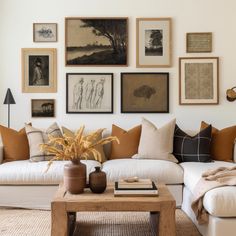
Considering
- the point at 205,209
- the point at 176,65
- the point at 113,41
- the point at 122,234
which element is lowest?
the point at 122,234

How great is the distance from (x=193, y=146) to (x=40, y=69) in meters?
2.12

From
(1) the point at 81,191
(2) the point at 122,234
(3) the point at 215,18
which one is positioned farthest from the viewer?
(3) the point at 215,18

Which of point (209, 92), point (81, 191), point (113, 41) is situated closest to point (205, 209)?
point (81, 191)

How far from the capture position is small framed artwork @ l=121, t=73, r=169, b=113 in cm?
480

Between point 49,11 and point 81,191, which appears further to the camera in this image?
point 49,11

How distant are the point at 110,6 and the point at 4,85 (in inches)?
65.5

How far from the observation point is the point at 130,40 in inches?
189

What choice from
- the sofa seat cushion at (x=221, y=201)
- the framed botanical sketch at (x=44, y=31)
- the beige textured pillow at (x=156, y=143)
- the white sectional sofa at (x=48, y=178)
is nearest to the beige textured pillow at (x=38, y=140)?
the white sectional sofa at (x=48, y=178)

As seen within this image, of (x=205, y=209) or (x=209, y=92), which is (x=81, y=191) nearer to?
(x=205, y=209)

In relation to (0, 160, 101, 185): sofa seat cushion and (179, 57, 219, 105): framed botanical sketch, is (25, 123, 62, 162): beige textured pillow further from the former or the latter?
(179, 57, 219, 105): framed botanical sketch

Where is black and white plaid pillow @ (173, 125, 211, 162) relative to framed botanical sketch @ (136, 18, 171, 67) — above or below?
below

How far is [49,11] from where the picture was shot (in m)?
4.80

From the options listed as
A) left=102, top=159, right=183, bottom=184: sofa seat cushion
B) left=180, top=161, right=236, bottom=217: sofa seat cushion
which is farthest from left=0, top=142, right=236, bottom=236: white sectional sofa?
left=180, top=161, right=236, bottom=217: sofa seat cushion

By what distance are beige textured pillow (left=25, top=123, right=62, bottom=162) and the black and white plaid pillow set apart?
1357 millimetres
